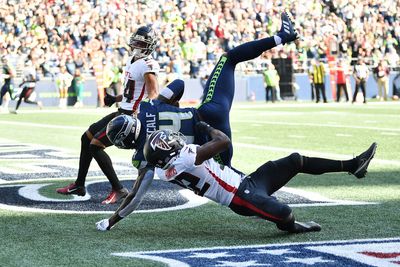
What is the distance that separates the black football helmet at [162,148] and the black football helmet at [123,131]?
0.96 feet

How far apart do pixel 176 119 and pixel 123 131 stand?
531mm

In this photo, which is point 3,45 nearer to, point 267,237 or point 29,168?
point 29,168

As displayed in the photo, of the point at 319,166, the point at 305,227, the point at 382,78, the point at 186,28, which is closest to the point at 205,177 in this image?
the point at 305,227

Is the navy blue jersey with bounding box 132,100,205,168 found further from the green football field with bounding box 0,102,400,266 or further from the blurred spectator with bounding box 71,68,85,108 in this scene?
the blurred spectator with bounding box 71,68,85,108

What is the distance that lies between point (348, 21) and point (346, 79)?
20.1 feet

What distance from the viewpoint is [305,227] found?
684 cm

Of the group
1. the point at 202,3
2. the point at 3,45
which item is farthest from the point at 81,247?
the point at 202,3

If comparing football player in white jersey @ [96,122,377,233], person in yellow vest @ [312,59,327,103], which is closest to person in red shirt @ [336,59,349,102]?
person in yellow vest @ [312,59,327,103]

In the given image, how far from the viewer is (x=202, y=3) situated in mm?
39344

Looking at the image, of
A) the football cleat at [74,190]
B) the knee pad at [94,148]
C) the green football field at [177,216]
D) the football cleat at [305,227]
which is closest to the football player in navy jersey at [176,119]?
the green football field at [177,216]

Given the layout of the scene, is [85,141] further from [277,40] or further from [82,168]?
[277,40]

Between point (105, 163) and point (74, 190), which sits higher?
point (105, 163)

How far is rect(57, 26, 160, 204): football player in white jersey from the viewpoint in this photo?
8680 mm

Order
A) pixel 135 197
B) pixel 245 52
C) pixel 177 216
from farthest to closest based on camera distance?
pixel 245 52 < pixel 177 216 < pixel 135 197
